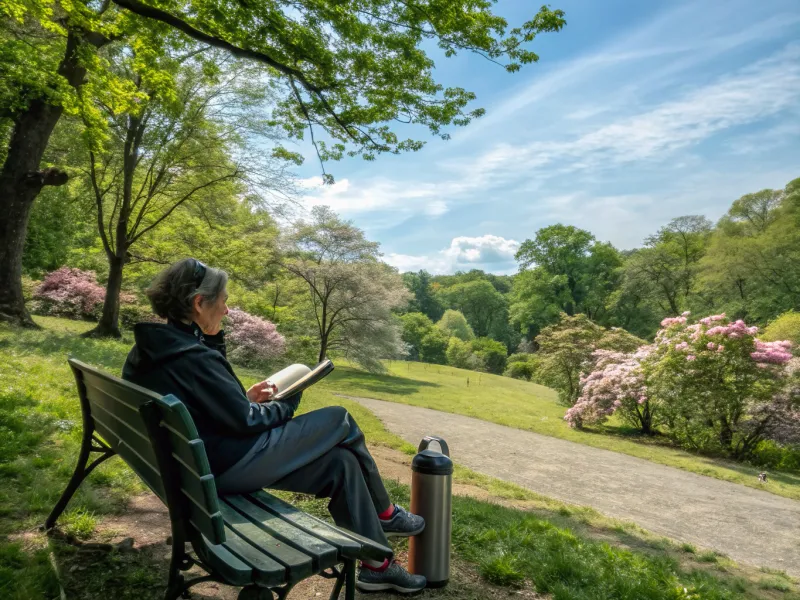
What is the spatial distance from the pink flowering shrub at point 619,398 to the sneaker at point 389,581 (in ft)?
51.9

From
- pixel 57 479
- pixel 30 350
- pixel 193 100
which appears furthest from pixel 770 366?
pixel 193 100

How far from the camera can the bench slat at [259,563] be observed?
1657 mm

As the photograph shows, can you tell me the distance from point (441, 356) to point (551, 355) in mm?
36103

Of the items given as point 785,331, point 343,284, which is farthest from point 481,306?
point 785,331

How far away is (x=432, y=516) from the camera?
10.1 feet

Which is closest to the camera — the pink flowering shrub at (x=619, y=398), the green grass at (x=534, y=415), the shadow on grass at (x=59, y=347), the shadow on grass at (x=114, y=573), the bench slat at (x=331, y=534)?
the bench slat at (x=331, y=534)

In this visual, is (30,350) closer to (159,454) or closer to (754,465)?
(159,454)

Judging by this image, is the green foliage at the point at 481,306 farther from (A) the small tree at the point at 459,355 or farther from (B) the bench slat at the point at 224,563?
(B) the bench slat at the point at 224,563

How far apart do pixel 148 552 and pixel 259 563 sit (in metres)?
1.70

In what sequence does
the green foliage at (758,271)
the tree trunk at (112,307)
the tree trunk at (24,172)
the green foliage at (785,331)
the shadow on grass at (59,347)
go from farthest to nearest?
the green foliage at (758,271), the green foliage at (785,331), the tree trunk at (112,307), the tree trunk at (24,172), the shadow on grass at (59,347)

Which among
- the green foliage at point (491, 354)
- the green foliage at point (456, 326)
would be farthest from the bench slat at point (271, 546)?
the green foliage at point (456, 326)

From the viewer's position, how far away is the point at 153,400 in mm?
1753

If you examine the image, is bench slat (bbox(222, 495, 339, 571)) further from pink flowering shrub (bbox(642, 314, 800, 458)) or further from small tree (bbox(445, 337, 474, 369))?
small tree (bbox(445, 337, 474, 369))

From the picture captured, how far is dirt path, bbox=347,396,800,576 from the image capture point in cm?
727
